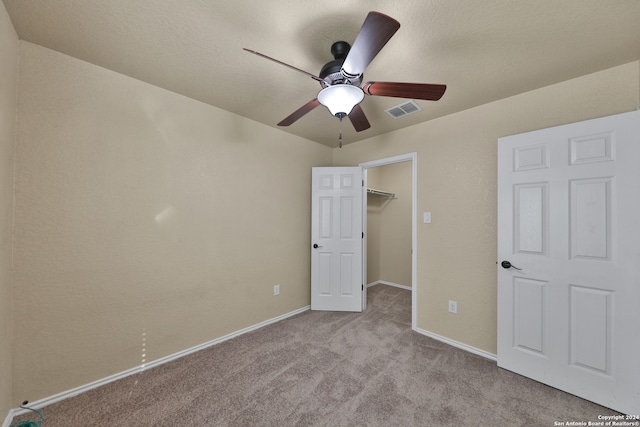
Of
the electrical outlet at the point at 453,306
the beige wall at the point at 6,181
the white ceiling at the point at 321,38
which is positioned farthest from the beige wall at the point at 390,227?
the beige wall at the point at 6,181

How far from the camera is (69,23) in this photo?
1469 millimetres

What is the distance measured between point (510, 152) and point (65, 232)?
→ 3.55 metres

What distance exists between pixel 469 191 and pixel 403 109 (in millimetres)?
1067

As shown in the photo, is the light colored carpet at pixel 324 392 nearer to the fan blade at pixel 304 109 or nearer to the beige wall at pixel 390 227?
the fan blade at pixel 304 109

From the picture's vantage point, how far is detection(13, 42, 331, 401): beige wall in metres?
1.66

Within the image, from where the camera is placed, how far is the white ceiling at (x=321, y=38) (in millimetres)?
1331

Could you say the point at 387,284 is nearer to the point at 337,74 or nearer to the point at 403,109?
the point at 403,109

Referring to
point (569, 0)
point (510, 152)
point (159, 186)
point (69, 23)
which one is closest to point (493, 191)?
point (510, 152)

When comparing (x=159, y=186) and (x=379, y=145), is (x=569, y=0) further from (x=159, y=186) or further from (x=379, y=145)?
(x=159, y=186)

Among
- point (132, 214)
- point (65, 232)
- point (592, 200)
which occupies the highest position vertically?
point (592, 200)

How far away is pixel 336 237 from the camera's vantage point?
11.2ft

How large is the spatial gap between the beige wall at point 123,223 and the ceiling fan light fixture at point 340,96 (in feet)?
5.09

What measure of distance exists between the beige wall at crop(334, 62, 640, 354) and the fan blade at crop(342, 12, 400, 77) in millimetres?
1728

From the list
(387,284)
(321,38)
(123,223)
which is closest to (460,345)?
(387,284)
